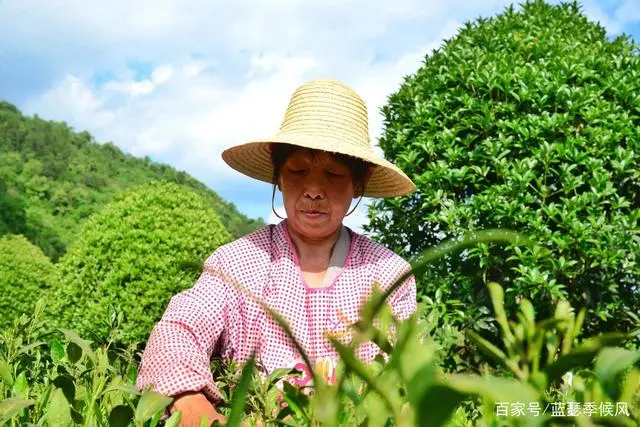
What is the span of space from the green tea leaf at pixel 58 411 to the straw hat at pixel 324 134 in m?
2.08

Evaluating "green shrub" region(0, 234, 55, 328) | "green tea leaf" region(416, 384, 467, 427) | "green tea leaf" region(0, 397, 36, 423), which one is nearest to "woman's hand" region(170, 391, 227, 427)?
"green tea leaf" region(0, 397, 36, 423)

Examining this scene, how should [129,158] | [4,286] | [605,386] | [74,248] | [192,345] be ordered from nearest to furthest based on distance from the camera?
[605,386] → [192,345] → [74,248] → [4,286] → [129,158]

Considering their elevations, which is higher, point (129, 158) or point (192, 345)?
point (129, 158)

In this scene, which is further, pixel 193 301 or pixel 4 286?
pixel 4 286

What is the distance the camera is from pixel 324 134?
118 inches

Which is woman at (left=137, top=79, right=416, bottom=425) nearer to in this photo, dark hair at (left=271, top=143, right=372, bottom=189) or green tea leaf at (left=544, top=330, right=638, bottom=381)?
dark hair at (left=271, top=143, right=372, bottom=189)

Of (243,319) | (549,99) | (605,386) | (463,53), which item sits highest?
(463,53)

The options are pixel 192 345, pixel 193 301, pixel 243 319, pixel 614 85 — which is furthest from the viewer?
pixel 614 85

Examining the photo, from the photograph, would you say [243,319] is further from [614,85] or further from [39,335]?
[614,85]

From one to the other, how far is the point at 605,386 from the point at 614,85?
4.47m

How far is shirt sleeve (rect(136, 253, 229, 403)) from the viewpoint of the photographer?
1967mm

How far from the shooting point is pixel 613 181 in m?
4.29

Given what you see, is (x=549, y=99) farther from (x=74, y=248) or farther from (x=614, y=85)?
(x=74, y=248)

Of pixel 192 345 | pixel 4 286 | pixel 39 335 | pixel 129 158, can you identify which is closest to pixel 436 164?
pixel 192 345
